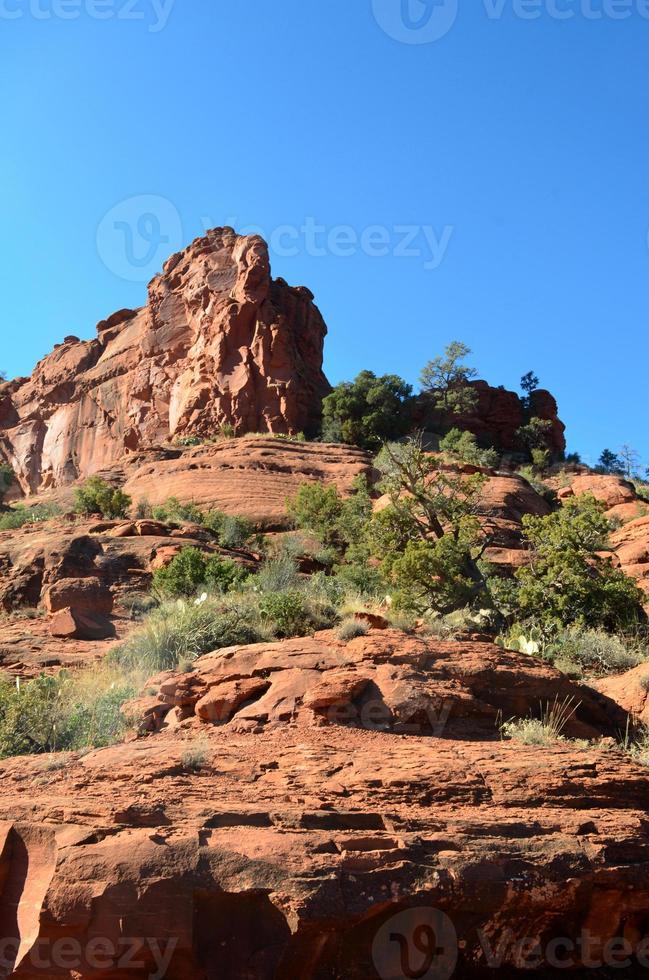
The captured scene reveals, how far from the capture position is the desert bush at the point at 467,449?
113 ft

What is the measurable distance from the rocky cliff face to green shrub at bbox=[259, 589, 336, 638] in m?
26.5

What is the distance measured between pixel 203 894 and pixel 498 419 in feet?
140

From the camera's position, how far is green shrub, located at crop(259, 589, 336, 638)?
34.6 ft

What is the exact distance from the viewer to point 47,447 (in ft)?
159

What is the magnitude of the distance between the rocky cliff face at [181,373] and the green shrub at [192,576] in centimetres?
2044

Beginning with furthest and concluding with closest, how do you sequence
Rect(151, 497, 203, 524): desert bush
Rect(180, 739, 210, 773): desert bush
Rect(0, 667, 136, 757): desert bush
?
1. Rect(151, 497, 203, 524): desert bush
2. Rect(0, 667, 136, 757): desert bush
3. Rect(180, 739, 210, 773): desert bush

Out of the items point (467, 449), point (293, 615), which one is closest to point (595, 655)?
point (293, 615)

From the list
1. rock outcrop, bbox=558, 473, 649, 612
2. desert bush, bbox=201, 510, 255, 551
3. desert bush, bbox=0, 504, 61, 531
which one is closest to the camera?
rock outcrop, bbox=558, 473, 649, 612

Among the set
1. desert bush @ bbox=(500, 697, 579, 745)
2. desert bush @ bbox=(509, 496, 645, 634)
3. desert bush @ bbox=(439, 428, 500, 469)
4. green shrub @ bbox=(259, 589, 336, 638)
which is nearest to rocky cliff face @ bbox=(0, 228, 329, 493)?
desert bush @ bbox=(439, 428, 500, 469)

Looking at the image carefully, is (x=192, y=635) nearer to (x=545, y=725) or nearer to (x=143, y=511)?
(x=545, y=725)

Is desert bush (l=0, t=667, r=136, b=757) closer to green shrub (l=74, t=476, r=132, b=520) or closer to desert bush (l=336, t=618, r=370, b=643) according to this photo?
desert bush (l=336, t=618, r=370, b=643)

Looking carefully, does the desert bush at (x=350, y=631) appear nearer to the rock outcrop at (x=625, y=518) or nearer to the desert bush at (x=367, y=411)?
the rock outcrop at (x=625, y=518)

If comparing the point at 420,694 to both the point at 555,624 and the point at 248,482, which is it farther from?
the point at 248,482

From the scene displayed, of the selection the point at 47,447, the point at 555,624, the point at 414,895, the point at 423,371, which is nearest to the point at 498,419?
the point at 423,371
